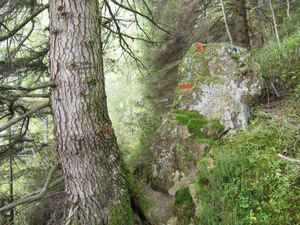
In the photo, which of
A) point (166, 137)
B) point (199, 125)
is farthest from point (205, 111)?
point (166, 137)

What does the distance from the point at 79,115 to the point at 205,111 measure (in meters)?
3.05

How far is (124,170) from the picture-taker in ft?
9.57

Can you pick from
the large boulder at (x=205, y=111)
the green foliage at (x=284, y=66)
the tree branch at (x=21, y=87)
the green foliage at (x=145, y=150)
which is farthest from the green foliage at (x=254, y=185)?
the green foliage at (x=145, y=150)

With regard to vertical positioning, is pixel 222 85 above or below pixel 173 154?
above

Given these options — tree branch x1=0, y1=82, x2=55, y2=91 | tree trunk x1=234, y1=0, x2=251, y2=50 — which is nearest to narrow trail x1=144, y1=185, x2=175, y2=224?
tree branch x1=0, y1=82, x2=55, y2=91

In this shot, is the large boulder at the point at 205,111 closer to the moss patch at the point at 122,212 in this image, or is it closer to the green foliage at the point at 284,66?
the green foliage at the point at 284,66

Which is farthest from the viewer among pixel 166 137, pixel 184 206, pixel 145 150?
pixel 145 150

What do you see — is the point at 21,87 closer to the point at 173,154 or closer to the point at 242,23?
the point at 173,154

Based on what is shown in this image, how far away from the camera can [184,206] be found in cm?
291

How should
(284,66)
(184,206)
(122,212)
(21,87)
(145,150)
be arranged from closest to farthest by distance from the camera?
(21,87) < (122,212) < (184,206) < (284,66) < (145,150)

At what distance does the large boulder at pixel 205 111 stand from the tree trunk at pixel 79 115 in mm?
1823

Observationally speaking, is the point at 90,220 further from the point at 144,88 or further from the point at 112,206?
the point at 144,88

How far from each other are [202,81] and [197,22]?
409 cm

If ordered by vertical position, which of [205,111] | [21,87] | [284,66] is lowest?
[205,111]
